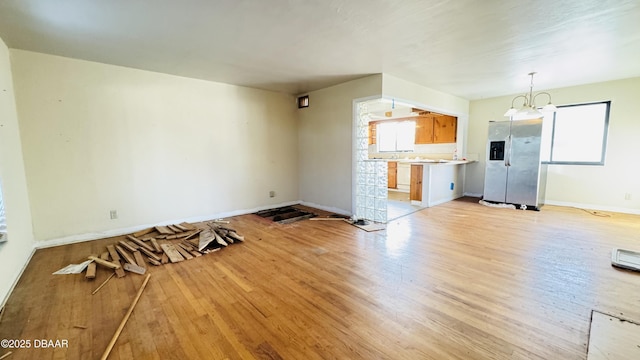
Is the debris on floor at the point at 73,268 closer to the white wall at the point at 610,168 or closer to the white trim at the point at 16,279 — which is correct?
the white trim at the point at 16,279

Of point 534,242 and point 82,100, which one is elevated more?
point 82,100

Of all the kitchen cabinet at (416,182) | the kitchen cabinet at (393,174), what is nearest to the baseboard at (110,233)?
the kitchen cabinet at (416,182)

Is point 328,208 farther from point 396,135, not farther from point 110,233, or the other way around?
point 396,135

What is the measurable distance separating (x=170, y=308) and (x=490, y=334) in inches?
96.1

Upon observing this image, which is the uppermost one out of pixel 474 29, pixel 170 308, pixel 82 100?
pixel 474 29

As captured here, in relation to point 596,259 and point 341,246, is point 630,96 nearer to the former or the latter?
point 596,259

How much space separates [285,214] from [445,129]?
5003 millimetres

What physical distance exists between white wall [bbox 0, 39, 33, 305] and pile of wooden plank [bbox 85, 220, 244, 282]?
1.87 ft

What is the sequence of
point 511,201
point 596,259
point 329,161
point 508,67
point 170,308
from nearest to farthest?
point 170,308 < point 596,259 < point 508,67 < point 329,161 < point 511,201

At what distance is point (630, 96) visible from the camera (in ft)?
16.0

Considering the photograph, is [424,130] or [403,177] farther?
[403,177]

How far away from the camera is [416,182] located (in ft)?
19.9

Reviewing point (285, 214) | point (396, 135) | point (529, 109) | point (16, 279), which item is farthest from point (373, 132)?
point (16, 279)

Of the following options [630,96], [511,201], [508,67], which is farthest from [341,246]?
[630,96]
